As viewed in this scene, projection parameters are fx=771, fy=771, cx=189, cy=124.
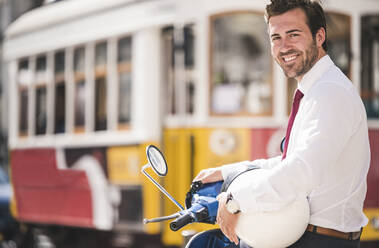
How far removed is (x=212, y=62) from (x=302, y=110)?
5.00m

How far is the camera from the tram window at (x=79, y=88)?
320 inches

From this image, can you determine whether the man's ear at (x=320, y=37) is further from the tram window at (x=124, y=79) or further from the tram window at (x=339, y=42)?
the tram window at (x=124, y=79)

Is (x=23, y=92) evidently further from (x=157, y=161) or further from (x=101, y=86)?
(x=157, y=161)

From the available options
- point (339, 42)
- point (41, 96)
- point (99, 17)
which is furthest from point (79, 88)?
point (339, 42)

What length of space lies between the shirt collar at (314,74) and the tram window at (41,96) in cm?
703

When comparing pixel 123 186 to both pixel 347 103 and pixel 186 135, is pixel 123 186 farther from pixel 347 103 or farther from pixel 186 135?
pixel 347 103

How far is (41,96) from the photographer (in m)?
9.05

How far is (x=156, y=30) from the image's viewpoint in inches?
286

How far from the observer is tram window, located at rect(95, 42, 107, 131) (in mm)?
7809

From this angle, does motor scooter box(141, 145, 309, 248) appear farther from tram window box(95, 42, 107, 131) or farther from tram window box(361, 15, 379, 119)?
tram window box(95, 42, 107, 131)

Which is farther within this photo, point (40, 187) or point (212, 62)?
point (40, 187)

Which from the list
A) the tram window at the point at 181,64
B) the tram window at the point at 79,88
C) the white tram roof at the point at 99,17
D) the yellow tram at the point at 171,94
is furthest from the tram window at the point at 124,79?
the tram window at the point at 79,88

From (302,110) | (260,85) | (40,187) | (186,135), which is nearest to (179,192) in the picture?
(186,135)

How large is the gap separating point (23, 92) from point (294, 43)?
7.80 m
